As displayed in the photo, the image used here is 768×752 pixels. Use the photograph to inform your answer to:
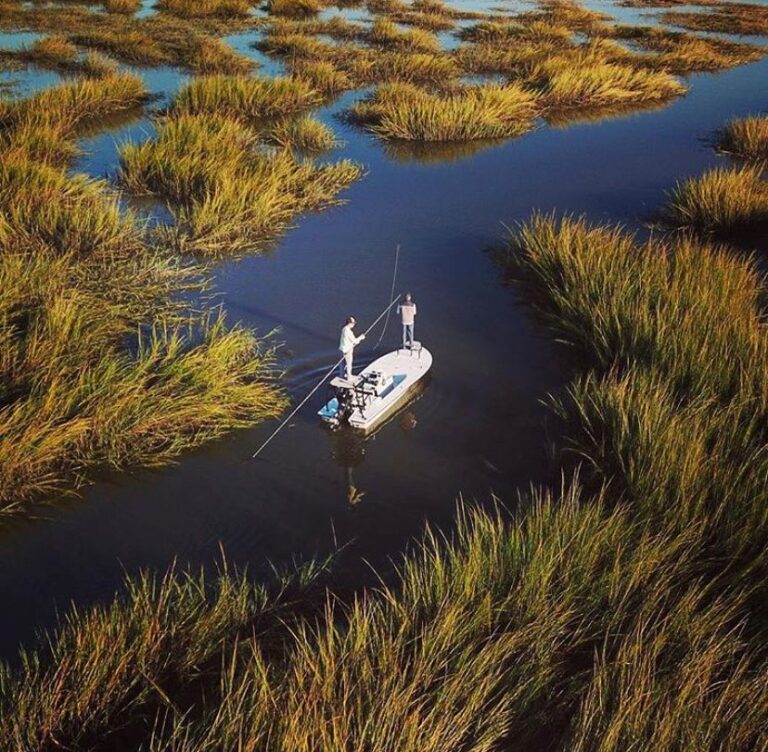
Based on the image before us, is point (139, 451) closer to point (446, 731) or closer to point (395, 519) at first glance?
point (395, 519)

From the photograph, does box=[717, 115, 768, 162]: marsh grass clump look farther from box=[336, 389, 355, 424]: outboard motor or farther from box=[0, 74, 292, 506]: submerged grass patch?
box=[336, 389, 355, 424]: outboard motor

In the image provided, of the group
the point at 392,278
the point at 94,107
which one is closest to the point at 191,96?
the point at 94,107

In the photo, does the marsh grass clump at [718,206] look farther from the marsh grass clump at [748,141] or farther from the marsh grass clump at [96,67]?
the marsh grass clump at [96,67]

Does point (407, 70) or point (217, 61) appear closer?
point (217, 61)

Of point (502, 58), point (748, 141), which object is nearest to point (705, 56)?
point (502, 58)

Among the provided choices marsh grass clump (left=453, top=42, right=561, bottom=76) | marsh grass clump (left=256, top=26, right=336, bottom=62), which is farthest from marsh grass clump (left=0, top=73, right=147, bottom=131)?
marsh grass clump (left=453, top=42, right=561, bottom=76)

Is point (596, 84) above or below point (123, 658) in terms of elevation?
above

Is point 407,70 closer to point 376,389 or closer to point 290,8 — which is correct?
point 290,8
